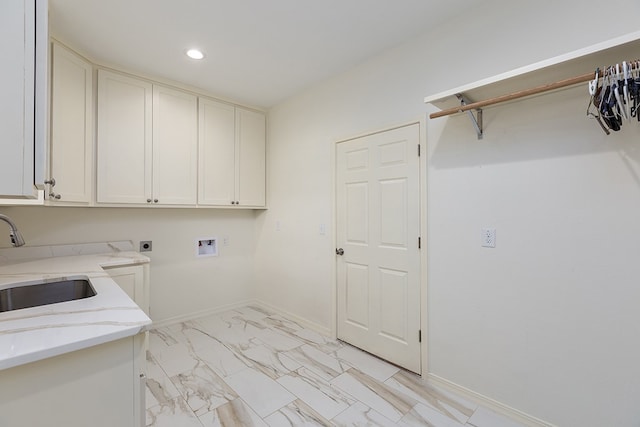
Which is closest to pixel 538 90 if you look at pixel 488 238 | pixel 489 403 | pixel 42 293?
pixel 488 238

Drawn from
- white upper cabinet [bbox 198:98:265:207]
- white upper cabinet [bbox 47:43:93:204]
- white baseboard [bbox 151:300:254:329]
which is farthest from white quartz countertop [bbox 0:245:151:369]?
white upper cabinet [bbox 198:98:265:207]

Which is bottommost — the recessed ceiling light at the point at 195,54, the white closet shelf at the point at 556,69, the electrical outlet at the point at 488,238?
the electrical outlet at the point at 488,238

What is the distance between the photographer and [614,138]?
1.45m

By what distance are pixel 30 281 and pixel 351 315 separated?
88.7 inches

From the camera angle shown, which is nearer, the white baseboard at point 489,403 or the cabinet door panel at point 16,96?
the cabinet door panel at point 16,96

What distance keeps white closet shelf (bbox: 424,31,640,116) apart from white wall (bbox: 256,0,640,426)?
0.43 feet

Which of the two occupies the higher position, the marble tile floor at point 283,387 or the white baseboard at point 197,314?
the white baseboard at point 197,314

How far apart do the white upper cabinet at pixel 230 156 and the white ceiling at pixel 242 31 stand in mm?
553

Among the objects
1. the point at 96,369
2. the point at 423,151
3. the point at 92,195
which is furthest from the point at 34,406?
the point at 423,151

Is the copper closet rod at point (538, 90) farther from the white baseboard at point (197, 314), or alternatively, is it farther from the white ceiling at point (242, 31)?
the white baseboard at point (197, 314)

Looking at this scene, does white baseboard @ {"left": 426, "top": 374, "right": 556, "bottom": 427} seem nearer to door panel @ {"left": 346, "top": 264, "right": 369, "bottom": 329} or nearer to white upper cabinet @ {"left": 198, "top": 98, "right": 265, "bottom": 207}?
door panel @ {"left": 346, "top": 264, "right": 369, "bottom": 329}

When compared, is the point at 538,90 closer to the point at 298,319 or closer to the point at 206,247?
the point at 298,319

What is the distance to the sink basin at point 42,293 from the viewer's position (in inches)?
60.2

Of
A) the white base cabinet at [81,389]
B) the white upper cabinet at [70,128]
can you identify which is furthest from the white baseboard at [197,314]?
the white base cabinet at [81,389]
